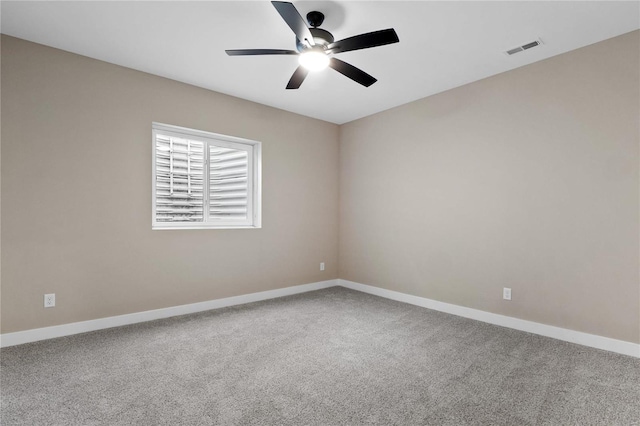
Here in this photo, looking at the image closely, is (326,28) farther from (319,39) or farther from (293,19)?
(293,19)

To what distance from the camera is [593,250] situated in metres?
2.84

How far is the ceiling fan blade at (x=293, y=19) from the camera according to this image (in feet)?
6.16

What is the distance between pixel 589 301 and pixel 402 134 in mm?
2622

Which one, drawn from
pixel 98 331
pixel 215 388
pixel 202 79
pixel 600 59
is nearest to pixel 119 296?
pixel 98 331

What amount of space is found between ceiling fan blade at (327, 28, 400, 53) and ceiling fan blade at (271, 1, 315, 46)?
191 mm

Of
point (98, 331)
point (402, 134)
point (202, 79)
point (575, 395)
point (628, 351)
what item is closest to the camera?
point (575, 395)

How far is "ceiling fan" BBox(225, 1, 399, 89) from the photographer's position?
2.07m

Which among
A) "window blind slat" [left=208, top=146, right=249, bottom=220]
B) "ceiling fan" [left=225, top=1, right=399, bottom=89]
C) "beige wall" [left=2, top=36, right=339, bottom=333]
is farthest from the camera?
"window blind slat" [left=208, top=146, right=249, bottom=220]

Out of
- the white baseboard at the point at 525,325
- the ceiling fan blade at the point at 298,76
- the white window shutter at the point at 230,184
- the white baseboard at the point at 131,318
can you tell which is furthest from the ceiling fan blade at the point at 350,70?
the white baseboard at the point at 131,318

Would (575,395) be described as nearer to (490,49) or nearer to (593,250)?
(593,250)

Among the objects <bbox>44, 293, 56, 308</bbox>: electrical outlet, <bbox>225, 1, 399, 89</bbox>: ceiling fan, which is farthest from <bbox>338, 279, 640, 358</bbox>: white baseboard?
<bbox>44, 293, 56, 308</bbox>: electrical outlet

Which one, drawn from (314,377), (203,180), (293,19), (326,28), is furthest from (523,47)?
(203,180)

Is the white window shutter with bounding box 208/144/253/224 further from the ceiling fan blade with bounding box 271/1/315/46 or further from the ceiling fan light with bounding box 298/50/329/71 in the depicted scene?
the ceiling fan blade with bounding box 271/1/315/46

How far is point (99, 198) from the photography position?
3174mm
